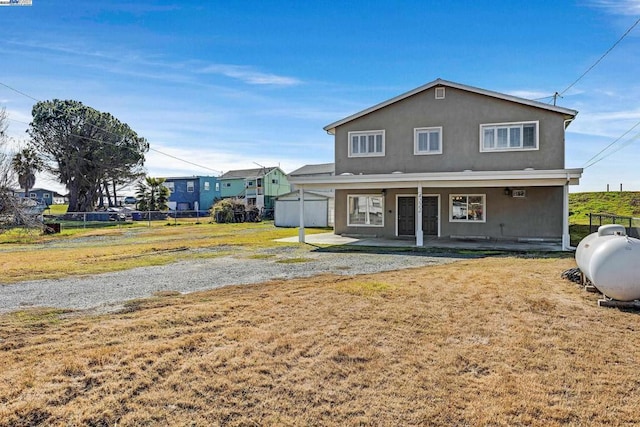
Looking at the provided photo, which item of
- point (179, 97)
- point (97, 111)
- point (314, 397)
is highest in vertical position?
point (97, 111)

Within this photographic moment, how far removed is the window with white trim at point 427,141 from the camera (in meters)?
17.6

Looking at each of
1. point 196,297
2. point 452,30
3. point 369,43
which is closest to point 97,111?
point 369,43

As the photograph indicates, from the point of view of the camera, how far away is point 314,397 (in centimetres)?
358

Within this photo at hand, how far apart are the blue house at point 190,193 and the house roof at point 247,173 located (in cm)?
433

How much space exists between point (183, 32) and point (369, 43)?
7.23 metres

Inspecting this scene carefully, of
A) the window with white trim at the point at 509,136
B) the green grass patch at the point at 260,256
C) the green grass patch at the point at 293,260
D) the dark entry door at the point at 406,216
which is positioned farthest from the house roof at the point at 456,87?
the green grass patch at the point at 293,260

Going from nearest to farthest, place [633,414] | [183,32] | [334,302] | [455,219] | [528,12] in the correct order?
[633,414]
[334,302]
[528,12]
[183,32]
[455,219]

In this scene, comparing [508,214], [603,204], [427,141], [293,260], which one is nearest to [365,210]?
[427,141]

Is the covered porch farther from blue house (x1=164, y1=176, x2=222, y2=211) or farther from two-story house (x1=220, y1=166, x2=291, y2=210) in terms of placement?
blue house (x1=164, y1=176, x2=222, y2=211)

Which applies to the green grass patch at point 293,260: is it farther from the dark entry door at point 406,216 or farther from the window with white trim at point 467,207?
the window with white trim at point 467,207

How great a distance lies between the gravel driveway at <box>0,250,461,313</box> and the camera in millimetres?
7095

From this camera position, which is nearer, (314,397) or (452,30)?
(314,397)

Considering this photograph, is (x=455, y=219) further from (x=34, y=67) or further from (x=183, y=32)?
(x=34, y=67)

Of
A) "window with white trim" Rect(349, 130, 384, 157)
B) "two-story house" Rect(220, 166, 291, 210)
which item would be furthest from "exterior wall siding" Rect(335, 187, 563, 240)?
"two-story house" Rect(220, 166, 291, 210)
